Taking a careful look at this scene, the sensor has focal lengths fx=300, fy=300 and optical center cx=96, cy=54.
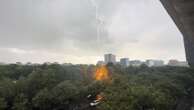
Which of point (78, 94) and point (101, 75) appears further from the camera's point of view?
point (101, 75)

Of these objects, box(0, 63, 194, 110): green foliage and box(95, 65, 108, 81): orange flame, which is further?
box(95, 65, 108, 81): orange flame

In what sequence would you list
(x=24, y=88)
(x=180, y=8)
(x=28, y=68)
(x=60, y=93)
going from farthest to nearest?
(x=28, y=68), (x=24, y=88), (x=60, y=93), (x=180, y=8)

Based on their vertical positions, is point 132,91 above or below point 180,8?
below

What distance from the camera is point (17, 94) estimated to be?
5588 centimetres

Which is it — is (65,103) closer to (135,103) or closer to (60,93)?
(60,93)

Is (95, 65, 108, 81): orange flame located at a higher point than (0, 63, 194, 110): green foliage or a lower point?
higher

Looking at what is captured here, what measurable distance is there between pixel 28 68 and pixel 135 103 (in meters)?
57.9

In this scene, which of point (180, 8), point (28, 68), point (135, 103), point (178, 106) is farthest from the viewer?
point (28, 68)

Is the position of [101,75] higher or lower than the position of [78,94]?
higher

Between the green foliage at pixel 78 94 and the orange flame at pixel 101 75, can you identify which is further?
the orange flame at pixel 101 75

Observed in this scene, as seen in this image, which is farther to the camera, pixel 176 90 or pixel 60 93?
pixel 176 90

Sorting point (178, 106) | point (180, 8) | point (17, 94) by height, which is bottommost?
point (178, 106)

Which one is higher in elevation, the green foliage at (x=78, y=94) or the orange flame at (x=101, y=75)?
the orange flame at (x=101, y=75)

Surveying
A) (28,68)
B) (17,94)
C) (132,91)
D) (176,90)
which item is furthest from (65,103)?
(28,68)
